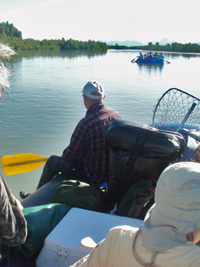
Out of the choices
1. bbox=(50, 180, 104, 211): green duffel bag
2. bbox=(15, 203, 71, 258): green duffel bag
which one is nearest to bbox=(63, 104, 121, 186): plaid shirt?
bbox=(50, 180, 104, 211): green duffel bag

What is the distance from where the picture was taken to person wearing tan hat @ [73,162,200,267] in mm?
818

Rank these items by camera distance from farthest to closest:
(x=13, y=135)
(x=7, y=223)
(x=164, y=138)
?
1. (x=13, y=135)
2. (x=164, y=138)
3. (x=7, y=223)

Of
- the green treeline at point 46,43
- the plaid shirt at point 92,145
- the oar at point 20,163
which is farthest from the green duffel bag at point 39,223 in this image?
the green treeline at point 46,43

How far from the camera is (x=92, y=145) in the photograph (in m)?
2.32

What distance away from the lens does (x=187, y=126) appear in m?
3.43

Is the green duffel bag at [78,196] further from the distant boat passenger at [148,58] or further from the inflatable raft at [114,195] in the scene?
the distant boat passenger at [148,58]

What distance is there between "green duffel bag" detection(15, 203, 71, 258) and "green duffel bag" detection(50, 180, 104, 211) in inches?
2.7

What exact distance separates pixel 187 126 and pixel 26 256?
8.29 ft

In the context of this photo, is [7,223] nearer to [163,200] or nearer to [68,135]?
[163,200]

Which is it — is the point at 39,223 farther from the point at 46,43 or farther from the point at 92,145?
the point at 46,43

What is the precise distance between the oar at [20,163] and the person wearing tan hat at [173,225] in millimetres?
2833

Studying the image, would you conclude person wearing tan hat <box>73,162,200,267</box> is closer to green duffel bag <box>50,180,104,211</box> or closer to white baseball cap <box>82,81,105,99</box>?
green duffel bag <box>50,180,104,211</box>

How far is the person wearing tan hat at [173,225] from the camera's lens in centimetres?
82

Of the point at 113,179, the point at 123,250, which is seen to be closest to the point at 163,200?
the point at 123,250
